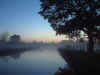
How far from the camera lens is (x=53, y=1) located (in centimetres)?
1311

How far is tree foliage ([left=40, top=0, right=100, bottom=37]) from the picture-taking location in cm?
1207

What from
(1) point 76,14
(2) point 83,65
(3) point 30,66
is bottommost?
(3) point 30,66

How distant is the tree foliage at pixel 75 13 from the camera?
1207 cm

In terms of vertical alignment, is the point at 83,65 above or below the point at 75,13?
below

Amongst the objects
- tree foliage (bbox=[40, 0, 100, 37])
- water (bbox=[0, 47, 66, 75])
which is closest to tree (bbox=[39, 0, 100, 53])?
tree foliage (bbox=[40, 0, 100, 37])

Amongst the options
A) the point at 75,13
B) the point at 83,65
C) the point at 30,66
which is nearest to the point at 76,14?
the point at 75,13

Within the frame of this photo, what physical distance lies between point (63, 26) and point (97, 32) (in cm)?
510

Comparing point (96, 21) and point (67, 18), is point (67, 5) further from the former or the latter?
point (96, 21)

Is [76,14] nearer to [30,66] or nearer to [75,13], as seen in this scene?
[75,13]

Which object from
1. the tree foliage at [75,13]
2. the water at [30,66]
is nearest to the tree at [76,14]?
the tree foliage at [75,13]

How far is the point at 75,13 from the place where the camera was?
13883 millimetres

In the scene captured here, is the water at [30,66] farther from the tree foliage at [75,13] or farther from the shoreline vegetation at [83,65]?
the tree foliage at [75,13]

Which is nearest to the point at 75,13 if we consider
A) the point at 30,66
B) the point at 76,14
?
the point at 76,14

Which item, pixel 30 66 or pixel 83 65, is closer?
pixel 83 65
